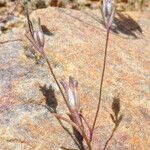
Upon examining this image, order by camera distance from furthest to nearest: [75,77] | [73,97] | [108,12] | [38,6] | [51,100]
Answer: [38,6], [75,77], [51,100], [108,12], [73,97]

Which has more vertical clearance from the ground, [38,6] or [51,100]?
[38,6]

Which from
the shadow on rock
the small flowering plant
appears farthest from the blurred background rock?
the small flowering plant

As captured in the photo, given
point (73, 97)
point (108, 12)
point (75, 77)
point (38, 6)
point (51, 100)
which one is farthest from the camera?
point (38, 6)

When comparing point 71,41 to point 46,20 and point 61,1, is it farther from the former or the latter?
point 61,1

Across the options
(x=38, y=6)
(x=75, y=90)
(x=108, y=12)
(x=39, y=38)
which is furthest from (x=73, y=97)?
(x=38, y=6)

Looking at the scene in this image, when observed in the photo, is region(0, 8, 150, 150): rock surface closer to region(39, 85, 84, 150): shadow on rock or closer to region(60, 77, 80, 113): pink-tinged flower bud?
region(39, 85, 84, 150): shadow on rock

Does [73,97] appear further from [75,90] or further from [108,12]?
[108,12]

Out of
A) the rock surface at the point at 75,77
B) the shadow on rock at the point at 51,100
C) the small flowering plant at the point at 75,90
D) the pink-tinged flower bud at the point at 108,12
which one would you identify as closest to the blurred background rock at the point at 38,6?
the rock surface at the point at 75,77

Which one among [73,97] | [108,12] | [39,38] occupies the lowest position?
[73,97]

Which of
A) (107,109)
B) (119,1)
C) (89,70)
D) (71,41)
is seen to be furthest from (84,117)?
(119,1)
